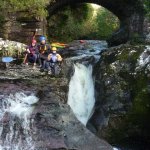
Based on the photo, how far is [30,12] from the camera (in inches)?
800

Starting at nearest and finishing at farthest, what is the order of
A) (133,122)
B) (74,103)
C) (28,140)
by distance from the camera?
(28,140), (133,122), (74,103)

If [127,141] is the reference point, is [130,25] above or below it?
above

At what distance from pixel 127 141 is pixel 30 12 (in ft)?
26.7

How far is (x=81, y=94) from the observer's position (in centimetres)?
1673

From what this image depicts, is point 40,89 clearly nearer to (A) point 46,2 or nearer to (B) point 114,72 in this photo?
(B) point 114,72

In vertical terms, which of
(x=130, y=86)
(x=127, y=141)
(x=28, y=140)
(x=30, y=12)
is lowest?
(x=127, y=141)

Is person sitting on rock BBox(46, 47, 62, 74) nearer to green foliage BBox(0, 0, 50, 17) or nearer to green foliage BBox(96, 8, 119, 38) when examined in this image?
green foliage BBox(0, 0, 50, 17)

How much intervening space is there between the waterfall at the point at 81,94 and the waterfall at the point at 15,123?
121 inches

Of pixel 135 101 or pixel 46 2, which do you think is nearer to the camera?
pixel 135 101

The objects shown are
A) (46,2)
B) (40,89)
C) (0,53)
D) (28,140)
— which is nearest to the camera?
(28,140)

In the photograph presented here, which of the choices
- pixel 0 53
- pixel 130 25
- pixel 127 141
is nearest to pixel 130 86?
pixel 127 141

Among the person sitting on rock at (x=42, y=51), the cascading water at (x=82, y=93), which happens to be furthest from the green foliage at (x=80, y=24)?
the cascading water at (x=82, y=93)

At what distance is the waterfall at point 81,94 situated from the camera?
640 inches

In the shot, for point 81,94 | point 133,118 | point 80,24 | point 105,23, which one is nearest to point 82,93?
point 81,94
